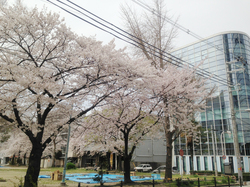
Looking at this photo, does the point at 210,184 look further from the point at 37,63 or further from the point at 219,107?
the point at 219,107

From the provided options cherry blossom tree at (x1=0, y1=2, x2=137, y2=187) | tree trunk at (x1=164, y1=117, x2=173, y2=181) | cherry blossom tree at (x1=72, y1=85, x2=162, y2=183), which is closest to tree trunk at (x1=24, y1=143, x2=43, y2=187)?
cherry blossom tree at (x1=0, y1=2, x2=137, y2=187)

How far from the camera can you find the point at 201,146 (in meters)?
37.5

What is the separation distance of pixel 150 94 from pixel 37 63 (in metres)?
7.93

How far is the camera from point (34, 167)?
10078mm

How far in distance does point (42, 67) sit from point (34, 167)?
17.6ft

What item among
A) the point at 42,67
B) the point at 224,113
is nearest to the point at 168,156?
the point at 42,67

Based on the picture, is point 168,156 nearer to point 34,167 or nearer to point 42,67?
point 34,167

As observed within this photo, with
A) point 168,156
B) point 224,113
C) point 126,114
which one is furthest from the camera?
point 224,113

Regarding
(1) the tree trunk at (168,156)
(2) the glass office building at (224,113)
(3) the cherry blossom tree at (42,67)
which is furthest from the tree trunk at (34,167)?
(2) the glass office building at (224,113)

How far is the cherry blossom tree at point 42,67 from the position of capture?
9547 mm

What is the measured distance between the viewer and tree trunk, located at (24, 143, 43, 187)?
387 inches

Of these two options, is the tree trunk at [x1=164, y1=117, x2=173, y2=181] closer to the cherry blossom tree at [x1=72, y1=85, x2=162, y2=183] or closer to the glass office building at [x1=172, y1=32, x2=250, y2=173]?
the cherry blossom tree at [x1=72, y1=85, x2=162, y2=183]

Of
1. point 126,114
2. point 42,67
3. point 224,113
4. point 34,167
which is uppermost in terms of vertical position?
point 224,113

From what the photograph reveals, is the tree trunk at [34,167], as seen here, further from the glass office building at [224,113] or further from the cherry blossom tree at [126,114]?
the glass office building at [224,113]
